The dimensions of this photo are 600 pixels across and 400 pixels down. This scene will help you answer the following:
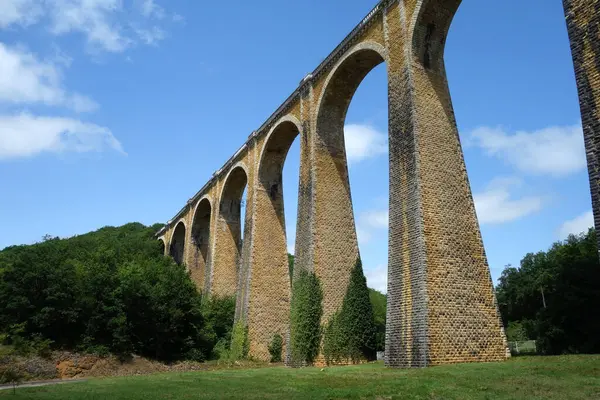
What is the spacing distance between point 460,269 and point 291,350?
28.2ft

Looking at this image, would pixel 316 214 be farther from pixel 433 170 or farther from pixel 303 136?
pixel 433 170

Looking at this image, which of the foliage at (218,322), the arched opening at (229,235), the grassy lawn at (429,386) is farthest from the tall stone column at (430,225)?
the arched opening at (229,235)

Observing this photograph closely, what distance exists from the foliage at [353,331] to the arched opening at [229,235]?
1353cm

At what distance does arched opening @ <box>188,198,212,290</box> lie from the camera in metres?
38.4

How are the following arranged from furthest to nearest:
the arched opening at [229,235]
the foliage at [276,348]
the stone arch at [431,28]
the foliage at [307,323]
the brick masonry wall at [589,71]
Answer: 1. the arched opening at [229,235]
2. the foliage at [276,348]
3. the foliage at [307,323]
4. the stone arch at [431,28]
5. the brick masonry wall at [589,71]

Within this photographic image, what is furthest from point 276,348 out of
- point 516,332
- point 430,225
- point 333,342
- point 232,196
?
point 516,332

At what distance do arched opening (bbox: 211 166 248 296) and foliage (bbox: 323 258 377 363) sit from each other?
1353 cm

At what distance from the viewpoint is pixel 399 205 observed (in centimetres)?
1457

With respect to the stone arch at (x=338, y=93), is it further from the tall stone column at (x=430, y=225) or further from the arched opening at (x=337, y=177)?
the tall stone column at (x=430, y=225)

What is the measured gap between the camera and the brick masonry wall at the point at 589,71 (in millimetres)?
9094

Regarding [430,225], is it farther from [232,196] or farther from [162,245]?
[162,245]

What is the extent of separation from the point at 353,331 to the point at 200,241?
23675 millimetres

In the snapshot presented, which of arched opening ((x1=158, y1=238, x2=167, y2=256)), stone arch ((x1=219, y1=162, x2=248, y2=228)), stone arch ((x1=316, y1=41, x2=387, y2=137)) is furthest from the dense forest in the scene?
arched opening ((x1=158, y1=238, x2=167, y2=256))

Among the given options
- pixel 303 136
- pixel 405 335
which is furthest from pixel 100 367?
pixel 405 335
